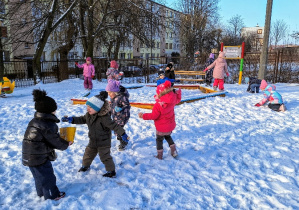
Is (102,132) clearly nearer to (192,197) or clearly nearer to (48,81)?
(192,197)

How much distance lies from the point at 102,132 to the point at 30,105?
5852 millimetres

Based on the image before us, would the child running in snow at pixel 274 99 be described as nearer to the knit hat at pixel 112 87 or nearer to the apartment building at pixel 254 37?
the knit hat at pixel 112 87

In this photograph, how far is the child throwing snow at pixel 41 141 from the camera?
8.91ft

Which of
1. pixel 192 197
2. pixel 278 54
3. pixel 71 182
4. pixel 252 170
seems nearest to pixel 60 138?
pixel 71 182

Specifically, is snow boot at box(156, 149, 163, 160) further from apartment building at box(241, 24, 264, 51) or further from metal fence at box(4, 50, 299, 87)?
apartment building at box(241, 24, 264, 51)

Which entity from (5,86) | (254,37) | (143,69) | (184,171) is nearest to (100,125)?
(184,171)

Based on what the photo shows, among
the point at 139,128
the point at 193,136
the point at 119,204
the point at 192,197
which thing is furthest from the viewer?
the point at 139,128

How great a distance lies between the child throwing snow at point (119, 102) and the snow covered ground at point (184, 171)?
0.51 m

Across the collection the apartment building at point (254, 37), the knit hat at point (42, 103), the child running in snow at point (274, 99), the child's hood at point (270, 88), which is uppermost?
the apartment building at point (254, 37)

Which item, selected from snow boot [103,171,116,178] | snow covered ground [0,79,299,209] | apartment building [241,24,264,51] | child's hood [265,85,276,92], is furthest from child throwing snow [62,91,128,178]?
apartment building [241,24,264,51]

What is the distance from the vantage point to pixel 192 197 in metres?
3.03

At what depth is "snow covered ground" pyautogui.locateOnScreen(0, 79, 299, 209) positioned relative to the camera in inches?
115

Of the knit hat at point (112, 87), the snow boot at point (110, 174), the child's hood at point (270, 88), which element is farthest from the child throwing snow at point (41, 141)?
the child's hood at point (270, 88)

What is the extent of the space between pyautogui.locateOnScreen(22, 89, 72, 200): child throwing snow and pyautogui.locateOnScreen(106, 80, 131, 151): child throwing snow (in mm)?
1694
